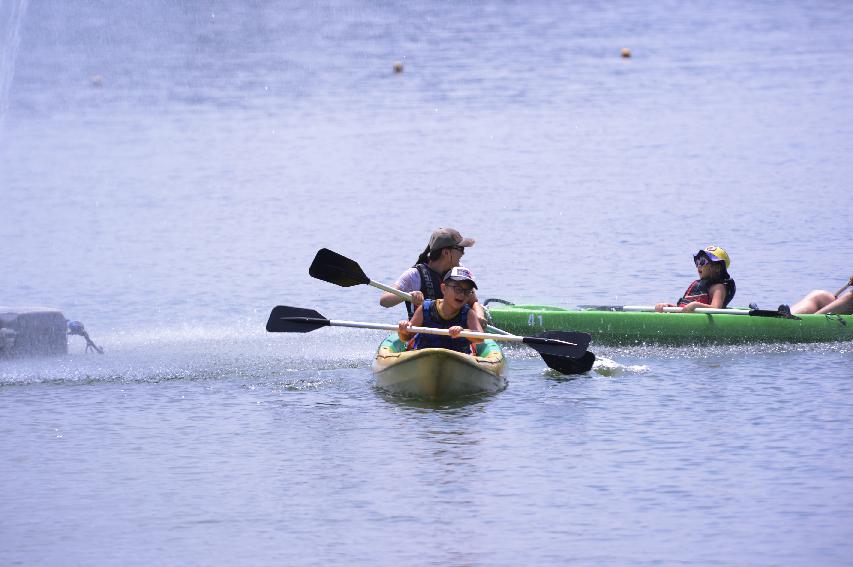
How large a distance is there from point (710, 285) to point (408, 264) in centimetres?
936

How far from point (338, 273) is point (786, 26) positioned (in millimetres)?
53889

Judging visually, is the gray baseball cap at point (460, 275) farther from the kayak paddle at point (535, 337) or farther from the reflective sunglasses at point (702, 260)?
the reflective sunglasses at point (702, 260)

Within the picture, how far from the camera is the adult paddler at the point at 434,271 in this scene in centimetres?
1805

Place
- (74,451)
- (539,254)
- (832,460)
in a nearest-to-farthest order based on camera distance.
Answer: (832,460)
(74,451)
(539,254)

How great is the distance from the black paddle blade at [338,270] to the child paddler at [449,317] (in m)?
1.71

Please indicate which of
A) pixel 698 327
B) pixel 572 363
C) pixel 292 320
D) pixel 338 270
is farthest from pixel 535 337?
pixel 698 327

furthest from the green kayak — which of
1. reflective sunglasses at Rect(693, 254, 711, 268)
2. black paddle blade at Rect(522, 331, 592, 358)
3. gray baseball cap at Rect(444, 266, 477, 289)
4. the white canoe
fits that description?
gray baseball cap at Rect(444, 266, 477, 289)

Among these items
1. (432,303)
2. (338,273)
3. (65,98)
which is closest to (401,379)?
(432,303)

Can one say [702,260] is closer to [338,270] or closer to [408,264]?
[338,270]

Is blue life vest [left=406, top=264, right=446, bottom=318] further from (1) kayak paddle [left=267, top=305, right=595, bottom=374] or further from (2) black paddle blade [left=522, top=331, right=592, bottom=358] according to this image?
(2) black paddle blade [left=522, top=331, right=592, bottom=358]

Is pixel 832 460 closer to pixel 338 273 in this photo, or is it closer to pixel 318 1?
pixel 338 273

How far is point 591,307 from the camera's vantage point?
22.0 meters

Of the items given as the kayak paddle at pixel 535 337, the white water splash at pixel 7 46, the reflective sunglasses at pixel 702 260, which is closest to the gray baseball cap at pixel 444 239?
the kayak paddle at pixel 535 337

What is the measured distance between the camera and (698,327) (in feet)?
68.1
